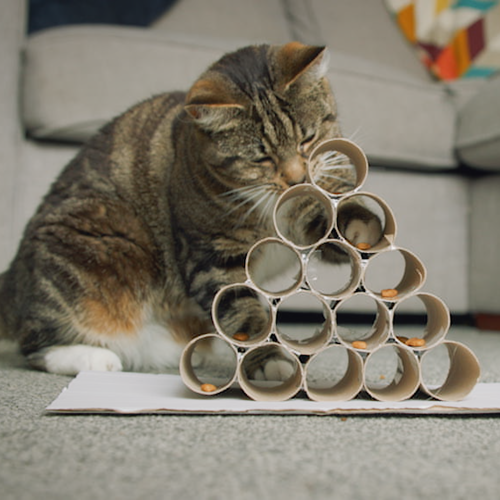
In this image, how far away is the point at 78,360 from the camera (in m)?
1.02

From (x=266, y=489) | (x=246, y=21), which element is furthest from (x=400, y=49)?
(x=266, y=489)

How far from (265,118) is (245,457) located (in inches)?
24.6

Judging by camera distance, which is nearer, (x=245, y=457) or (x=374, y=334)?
(x=245, y=457)

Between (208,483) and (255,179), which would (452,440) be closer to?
(208,483)

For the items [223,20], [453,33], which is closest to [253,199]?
[223,20]

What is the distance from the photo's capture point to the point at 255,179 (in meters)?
1.01

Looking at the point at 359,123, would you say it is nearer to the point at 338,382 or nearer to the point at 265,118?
the point at 265,118

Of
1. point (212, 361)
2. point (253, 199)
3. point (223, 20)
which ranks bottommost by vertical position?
point (212, 361)

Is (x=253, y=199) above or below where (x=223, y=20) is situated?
below

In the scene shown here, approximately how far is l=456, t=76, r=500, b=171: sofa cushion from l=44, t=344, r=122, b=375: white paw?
3.90 feet

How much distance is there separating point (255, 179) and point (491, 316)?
1.11 metres

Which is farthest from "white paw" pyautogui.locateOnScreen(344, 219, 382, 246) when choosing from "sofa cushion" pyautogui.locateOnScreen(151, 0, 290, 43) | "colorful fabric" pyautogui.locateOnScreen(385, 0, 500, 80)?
"colorful fabric" pyautogui.locateOnScreen(385, 0, 500, 80)

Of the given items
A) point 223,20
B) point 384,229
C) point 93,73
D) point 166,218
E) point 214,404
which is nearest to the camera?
point 214,404

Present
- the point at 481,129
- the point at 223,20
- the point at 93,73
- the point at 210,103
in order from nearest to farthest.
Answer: the point at 210,103, the point at 93,73, the point at 481,129, the point at 223,20
